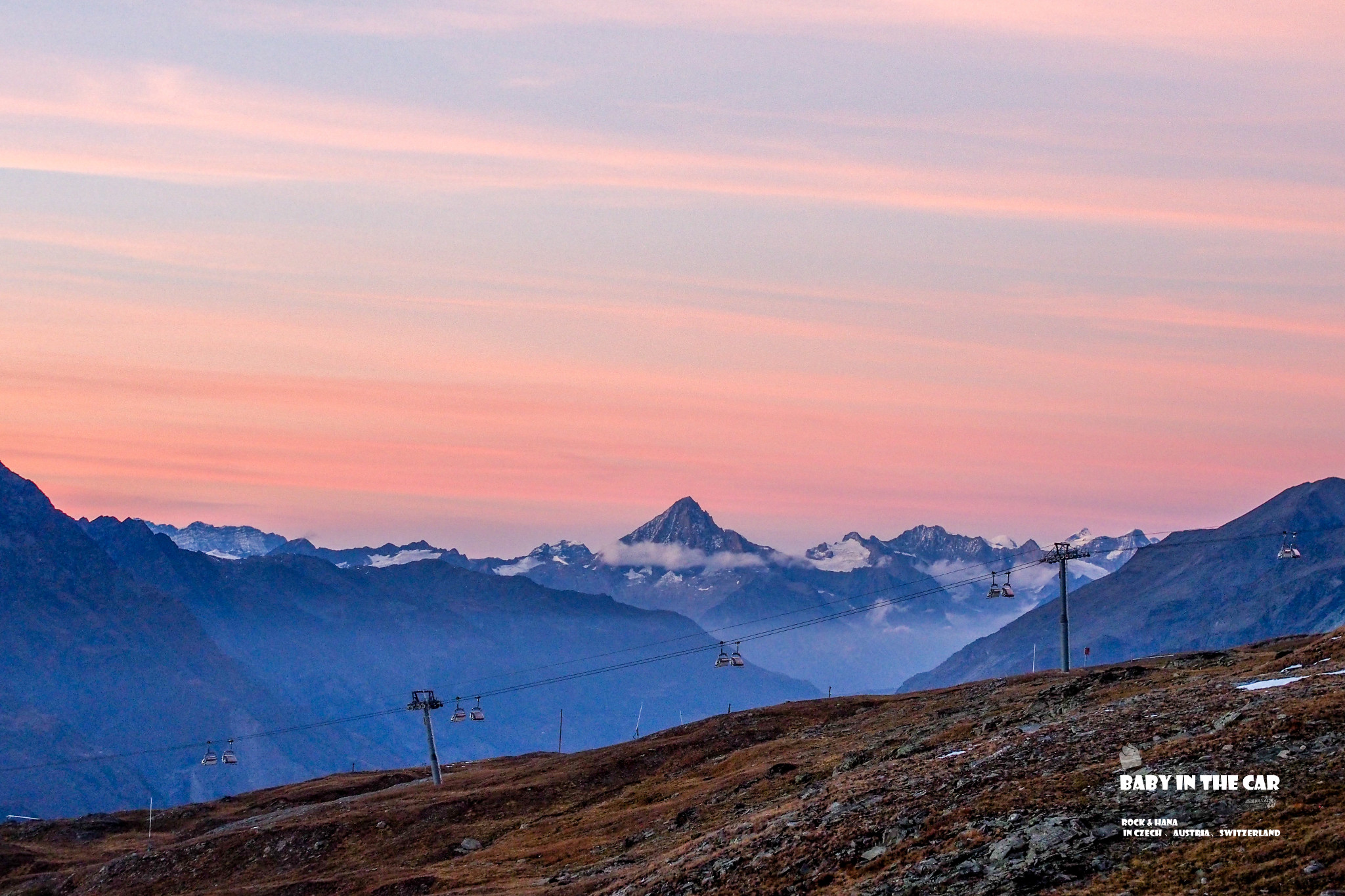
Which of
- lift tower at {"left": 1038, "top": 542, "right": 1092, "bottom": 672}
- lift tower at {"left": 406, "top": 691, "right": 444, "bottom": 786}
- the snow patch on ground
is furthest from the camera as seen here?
lift tower at {"left": 406, "top": 691, "right": 444, "bottom": 786}

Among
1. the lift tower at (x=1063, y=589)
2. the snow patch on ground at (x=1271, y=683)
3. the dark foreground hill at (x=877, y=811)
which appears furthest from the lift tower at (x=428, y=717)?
the snow patch on ground at (x=1271, y=683)

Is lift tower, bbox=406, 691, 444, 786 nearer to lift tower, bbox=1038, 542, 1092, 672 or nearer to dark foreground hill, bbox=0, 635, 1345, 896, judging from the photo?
dark foreground hill, bbox=0, 635, 1345, 896

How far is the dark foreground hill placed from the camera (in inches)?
1752

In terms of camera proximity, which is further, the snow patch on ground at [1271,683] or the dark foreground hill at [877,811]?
the snow patch on ground at [1271,683]

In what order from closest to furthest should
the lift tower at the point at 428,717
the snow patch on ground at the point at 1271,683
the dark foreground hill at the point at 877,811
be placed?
the dark foreground hill at the point at 877,811 < the snow patch on ground at the point at 1271,683 < the lift tower at the point at 428,717

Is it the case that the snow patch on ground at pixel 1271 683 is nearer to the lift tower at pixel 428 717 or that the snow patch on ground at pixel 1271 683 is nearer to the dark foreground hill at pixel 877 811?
the dark foreground hill at pixel 877 811

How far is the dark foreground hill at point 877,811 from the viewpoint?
4450 centimetres

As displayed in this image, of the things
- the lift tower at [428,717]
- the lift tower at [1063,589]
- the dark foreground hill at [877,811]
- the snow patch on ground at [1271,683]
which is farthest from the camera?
the lift tower at [428,717]

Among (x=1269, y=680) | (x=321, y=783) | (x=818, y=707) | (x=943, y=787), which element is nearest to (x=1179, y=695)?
(x=1269, y=680)

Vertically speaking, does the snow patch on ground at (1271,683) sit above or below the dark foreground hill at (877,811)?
above

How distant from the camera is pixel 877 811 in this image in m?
57.4

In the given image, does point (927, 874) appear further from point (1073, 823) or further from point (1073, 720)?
point (1073, 720)

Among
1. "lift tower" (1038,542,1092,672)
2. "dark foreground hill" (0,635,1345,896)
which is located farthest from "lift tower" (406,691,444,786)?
"lift tower" (1038,542,1092,672)

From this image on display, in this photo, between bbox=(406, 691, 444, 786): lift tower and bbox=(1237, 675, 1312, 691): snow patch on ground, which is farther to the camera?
bbox=(406, 691, 444, 786): lift tower
